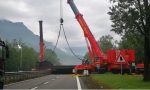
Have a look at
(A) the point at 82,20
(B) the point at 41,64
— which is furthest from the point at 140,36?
(B) the point at 41,64

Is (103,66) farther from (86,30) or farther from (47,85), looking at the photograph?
(47,85)

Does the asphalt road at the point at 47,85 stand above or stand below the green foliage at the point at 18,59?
below

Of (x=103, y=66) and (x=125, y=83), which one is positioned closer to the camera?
(x=125, y=83)

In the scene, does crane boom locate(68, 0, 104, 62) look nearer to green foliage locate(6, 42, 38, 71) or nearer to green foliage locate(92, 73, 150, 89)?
green foliage locate(92, 73, 150, 89)

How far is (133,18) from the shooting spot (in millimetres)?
35219

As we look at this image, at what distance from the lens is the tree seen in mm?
35116

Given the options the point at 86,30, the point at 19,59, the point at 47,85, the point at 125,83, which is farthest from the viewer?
the point at 19,59

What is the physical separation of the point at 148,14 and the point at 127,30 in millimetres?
2397

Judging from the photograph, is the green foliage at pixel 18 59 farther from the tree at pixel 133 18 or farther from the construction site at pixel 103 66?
the tree at pixel 133 18

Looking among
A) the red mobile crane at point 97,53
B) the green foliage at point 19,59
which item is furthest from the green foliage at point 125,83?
the green foliage at point 19,59

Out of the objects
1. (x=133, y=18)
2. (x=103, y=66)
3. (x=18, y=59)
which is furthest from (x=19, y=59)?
(x=133, y=18)

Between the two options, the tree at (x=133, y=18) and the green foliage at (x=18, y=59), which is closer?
the tree at (x=133, y=18)

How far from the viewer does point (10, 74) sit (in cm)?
4206

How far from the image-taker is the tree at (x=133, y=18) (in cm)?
3512
